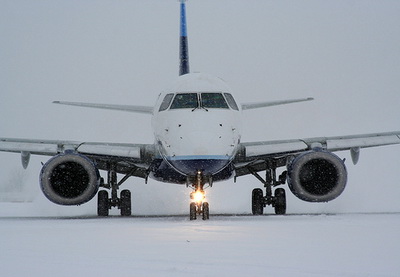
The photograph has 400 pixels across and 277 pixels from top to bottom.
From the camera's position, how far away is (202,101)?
15062 mm

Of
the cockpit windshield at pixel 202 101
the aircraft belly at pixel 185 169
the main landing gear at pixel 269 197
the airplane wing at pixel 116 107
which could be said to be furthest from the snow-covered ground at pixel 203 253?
the main landing gear at pixel 269 197

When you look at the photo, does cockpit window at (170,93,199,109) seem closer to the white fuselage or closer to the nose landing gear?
A: the white fuselage

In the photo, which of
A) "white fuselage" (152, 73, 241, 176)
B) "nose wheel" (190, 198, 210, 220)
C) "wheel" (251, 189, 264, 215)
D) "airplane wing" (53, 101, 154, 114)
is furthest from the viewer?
"wheel" (251, 189, 264, 215)

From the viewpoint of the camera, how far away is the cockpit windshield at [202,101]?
14969mm

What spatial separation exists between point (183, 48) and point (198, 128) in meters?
10.6

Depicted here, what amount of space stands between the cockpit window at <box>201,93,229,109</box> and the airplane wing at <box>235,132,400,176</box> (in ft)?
8.77

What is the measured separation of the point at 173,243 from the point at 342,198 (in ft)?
54.0

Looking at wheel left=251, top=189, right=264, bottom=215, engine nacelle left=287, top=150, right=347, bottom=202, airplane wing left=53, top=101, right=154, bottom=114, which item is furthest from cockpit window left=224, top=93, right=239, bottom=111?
wheel left=251, top=189, right=264, bottom=215

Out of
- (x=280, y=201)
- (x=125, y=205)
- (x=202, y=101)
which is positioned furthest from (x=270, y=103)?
(x=125, y=205)

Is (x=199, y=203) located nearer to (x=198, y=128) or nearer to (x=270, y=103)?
(x=198, y=128)

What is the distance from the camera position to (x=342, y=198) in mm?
23797

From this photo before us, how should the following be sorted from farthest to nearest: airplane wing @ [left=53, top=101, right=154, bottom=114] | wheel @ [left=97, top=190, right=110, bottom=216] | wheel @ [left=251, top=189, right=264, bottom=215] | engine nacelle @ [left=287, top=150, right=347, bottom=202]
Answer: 1. wheel @ [left=251, top=189, right=264, bottom=215]
2. wheel @ [left=97, top=190, right=110, bottom=216]
3. airplane wing @ [left=53, top=101, right=154, bottom=114]
4. engine nacelle @ [left=287, top=150, right=347, bottom=202]

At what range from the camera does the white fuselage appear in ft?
46.4

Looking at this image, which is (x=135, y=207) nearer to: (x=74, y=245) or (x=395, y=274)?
(x=74, y=245)
